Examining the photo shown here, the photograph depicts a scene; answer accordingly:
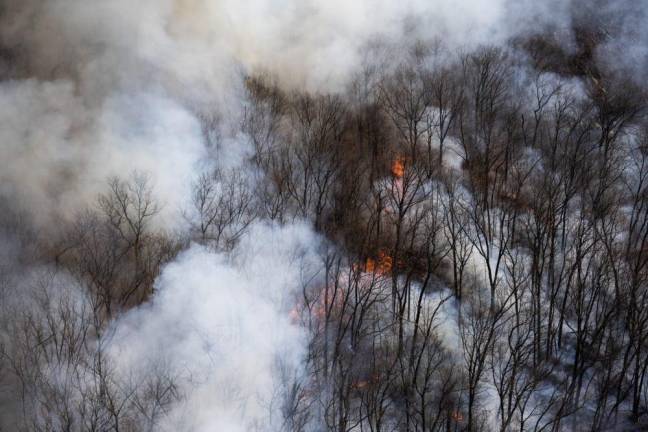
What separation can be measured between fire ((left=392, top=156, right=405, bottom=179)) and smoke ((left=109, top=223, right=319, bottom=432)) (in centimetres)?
649

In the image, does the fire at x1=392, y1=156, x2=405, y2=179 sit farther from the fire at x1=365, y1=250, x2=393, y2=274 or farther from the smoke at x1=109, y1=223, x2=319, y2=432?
the smoke at x1=109, y1=223, x2=319, y2=432

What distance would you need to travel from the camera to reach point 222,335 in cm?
1769

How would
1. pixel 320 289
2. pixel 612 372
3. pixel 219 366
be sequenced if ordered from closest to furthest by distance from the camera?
pixel 219 366 < pixel 612 372 < pixel 320 289

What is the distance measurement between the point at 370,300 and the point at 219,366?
6393 mm

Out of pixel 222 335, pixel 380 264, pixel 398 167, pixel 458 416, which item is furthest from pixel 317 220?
pixel 458 416

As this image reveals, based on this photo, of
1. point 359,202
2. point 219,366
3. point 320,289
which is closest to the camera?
point 219,366

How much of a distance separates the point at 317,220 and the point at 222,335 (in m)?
6.53

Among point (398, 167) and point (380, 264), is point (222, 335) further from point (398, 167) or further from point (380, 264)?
point (398, 167)

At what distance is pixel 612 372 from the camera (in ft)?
64.0

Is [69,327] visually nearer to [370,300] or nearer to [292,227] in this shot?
[292,227]

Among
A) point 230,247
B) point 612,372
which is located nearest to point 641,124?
point 612,372

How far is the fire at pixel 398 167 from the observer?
24.9 m

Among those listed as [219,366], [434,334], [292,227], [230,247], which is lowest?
[219,366]

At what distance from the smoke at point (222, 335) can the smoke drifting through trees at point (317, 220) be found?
7 centimetres
